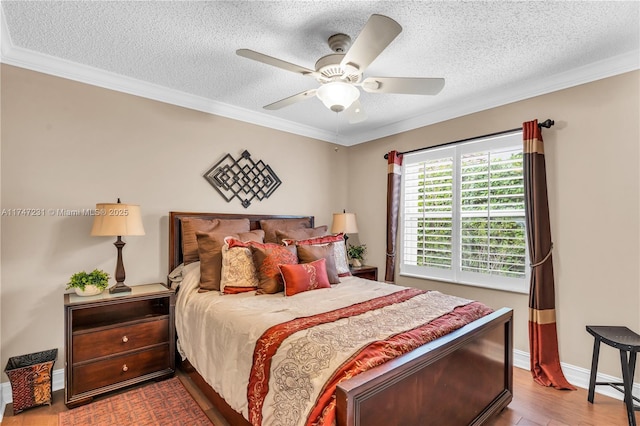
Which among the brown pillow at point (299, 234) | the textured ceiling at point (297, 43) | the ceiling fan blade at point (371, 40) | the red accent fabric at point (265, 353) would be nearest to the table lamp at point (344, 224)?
the brown pillow at point (299, 234)

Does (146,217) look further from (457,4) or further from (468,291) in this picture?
(468,291)

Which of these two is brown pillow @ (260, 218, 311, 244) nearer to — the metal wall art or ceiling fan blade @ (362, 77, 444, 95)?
the metal wall art

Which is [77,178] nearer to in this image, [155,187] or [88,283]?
[155,187]

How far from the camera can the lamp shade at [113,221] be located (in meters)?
2.46

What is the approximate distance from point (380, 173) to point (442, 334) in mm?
2798

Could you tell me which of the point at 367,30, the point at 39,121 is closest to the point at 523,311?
the point at 367,30

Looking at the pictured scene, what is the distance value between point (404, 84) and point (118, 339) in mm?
2830

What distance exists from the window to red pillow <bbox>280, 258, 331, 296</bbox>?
62.7 inches

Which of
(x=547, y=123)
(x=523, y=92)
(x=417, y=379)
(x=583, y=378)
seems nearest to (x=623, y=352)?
(x=583, y=378)

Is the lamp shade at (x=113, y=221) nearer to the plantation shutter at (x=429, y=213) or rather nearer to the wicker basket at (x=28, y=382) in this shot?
the wicker basket at (x=28, y=382)

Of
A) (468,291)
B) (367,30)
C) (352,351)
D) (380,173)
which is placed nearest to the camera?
(352,351)

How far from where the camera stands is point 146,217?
9.72 feet

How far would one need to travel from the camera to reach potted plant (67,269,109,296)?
2.37 metres

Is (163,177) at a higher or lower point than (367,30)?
lower
